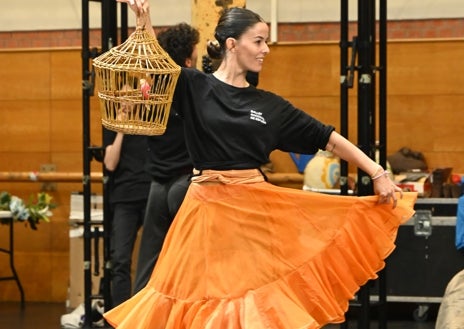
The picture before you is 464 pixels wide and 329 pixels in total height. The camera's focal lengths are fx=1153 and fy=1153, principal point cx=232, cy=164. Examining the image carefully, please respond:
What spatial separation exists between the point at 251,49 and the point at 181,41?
134cm

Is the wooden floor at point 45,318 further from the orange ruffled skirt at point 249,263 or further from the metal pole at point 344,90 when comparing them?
the orange ruffled skirt at point 249,263

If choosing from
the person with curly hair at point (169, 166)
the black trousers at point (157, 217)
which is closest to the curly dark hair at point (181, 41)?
the person with curly hair at point (169, 166)

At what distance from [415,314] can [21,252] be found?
3554mm

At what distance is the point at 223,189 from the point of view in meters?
4.62

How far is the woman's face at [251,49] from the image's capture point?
469 centimetres

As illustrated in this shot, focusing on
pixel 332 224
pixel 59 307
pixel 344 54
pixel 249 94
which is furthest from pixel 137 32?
pixel 59 307

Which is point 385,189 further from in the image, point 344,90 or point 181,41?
point 344,90

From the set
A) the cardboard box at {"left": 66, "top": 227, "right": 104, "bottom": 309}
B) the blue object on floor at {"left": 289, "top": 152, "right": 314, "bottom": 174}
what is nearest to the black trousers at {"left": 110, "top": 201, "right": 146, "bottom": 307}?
the cardboard box at {"left": 66, "top": 227, "right": 104, "bottom": 309}

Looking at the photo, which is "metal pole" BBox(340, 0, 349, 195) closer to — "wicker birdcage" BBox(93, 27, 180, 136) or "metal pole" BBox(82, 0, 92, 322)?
"metal pole" BBox(82, 0, 92, 322)

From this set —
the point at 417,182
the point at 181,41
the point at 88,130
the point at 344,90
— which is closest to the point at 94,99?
the point at 88,130

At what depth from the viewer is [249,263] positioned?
4.58 m

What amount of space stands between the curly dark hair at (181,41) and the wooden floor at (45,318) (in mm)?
2876

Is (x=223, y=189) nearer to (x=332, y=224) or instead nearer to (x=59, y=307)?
(x=332, y=224)

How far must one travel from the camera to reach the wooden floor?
27.8 ft
